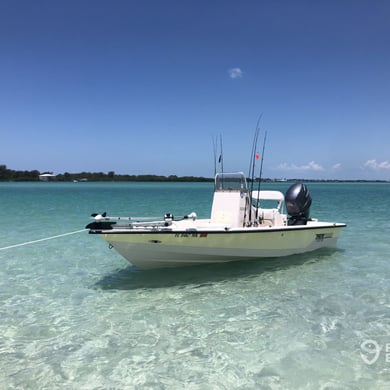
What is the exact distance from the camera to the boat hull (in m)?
8.60

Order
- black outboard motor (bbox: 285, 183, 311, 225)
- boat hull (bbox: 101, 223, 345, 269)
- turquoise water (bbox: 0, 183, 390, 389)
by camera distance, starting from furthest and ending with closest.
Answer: black outboard motor (bbox: 285, 183, 311, 225) < boat hull (bbox: 101, 223, 345, 269) < turquoise water (bbox: 0, 183, 390, 389)

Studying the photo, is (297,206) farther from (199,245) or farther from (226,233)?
(199,245)

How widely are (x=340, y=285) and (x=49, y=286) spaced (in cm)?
677

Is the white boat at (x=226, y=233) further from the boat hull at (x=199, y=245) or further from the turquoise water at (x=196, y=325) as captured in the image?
the turquoise water at (x=196, y=325)

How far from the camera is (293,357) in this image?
543 cm

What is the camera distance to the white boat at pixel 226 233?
8.64 meters

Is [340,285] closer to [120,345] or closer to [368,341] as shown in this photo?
[368,341]

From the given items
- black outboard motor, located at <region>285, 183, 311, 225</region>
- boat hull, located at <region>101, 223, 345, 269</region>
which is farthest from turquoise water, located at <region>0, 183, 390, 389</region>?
black outboard motor, located at <region>285, 183, 311, 225</region>

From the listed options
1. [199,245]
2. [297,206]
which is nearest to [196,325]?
[199,245]

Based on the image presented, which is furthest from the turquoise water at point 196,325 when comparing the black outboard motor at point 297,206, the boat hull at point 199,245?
the black outboard motor at point 297,206

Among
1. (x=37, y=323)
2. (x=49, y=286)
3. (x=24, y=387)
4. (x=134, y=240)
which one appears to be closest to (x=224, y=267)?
(x=134, y=240)

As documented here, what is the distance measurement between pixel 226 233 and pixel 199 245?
0.73 metres

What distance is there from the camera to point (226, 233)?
30.4 ft

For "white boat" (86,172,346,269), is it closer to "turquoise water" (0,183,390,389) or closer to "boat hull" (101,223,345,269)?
"boat hull" (101,223,345,269)
